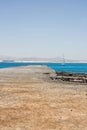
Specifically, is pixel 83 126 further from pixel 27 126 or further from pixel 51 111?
pixel 51 111

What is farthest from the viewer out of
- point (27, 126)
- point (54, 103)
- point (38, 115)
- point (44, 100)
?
point (44, 100)

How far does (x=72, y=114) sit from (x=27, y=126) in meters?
4.34

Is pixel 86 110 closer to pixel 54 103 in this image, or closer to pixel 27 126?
pixel 54 103

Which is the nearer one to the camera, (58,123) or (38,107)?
(58,123)

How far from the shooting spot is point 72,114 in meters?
20.3

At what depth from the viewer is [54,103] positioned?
2478 cm

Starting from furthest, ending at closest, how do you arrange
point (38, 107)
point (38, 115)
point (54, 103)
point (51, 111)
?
point (54, 103), point (38, 107), point (51, 111), point (38, 115)

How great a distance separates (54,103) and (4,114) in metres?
5.76

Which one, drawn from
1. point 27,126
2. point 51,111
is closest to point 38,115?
point 51,111

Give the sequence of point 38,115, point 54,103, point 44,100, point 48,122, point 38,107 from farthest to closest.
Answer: point 44,100, point 54,103, point 38,107, point 38,115, point 48,122

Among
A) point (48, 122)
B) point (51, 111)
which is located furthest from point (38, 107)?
point (48, 122)

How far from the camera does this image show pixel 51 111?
21188 millimetres

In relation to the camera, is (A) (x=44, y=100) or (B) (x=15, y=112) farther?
(A) (x=44, y=100)

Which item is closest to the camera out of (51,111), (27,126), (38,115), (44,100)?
(27,126)
